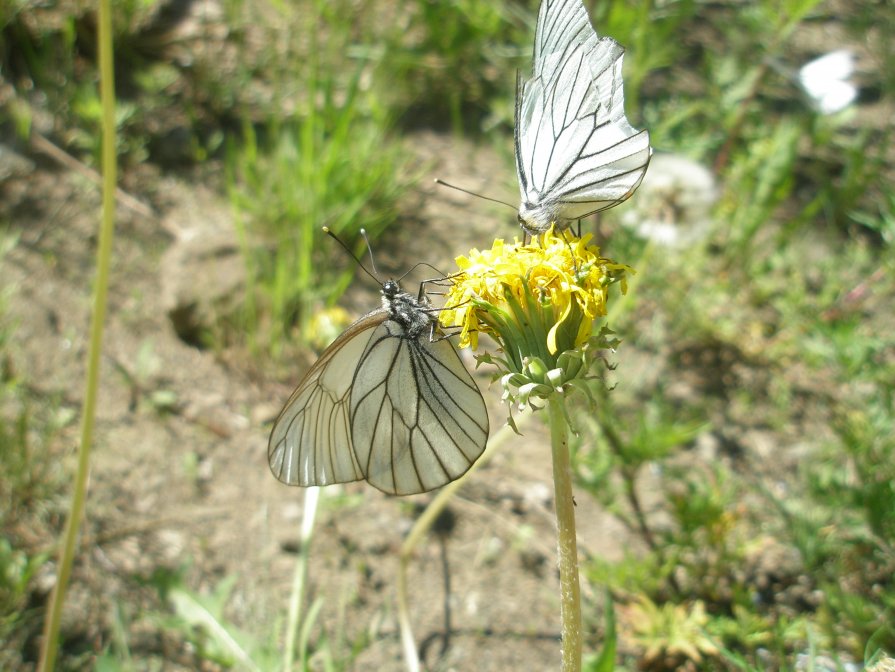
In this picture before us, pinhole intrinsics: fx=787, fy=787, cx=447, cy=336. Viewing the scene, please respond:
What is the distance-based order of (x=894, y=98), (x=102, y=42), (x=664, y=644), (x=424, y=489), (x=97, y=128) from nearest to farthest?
(x=102, y=42) < (x=424, y=489) < (x=664, y=644) < (x=97, y=128) < (x=894, y=98)

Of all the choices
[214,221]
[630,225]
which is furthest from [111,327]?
[630,225]

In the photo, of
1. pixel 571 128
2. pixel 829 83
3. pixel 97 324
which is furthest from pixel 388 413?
pixel 829 83

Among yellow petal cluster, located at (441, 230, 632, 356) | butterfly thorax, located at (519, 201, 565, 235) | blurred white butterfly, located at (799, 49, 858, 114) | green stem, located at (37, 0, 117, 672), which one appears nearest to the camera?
yellow petal cluster, located at (441, 230, 632, 356)

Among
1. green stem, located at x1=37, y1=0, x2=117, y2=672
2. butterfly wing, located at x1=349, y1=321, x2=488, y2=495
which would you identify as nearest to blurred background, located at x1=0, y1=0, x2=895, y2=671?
green stem, located at x1=37, y1=0, x2=117, y2=672

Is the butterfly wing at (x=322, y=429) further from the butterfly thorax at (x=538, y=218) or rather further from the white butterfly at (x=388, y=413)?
the butterfly thorax at (x=538, y=218)

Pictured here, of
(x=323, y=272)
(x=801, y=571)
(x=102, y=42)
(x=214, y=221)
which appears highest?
(x=214, y=221)

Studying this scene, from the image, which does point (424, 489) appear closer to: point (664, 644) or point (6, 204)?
point (664, 644)

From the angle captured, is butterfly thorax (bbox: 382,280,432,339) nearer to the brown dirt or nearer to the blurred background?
the blurred background
